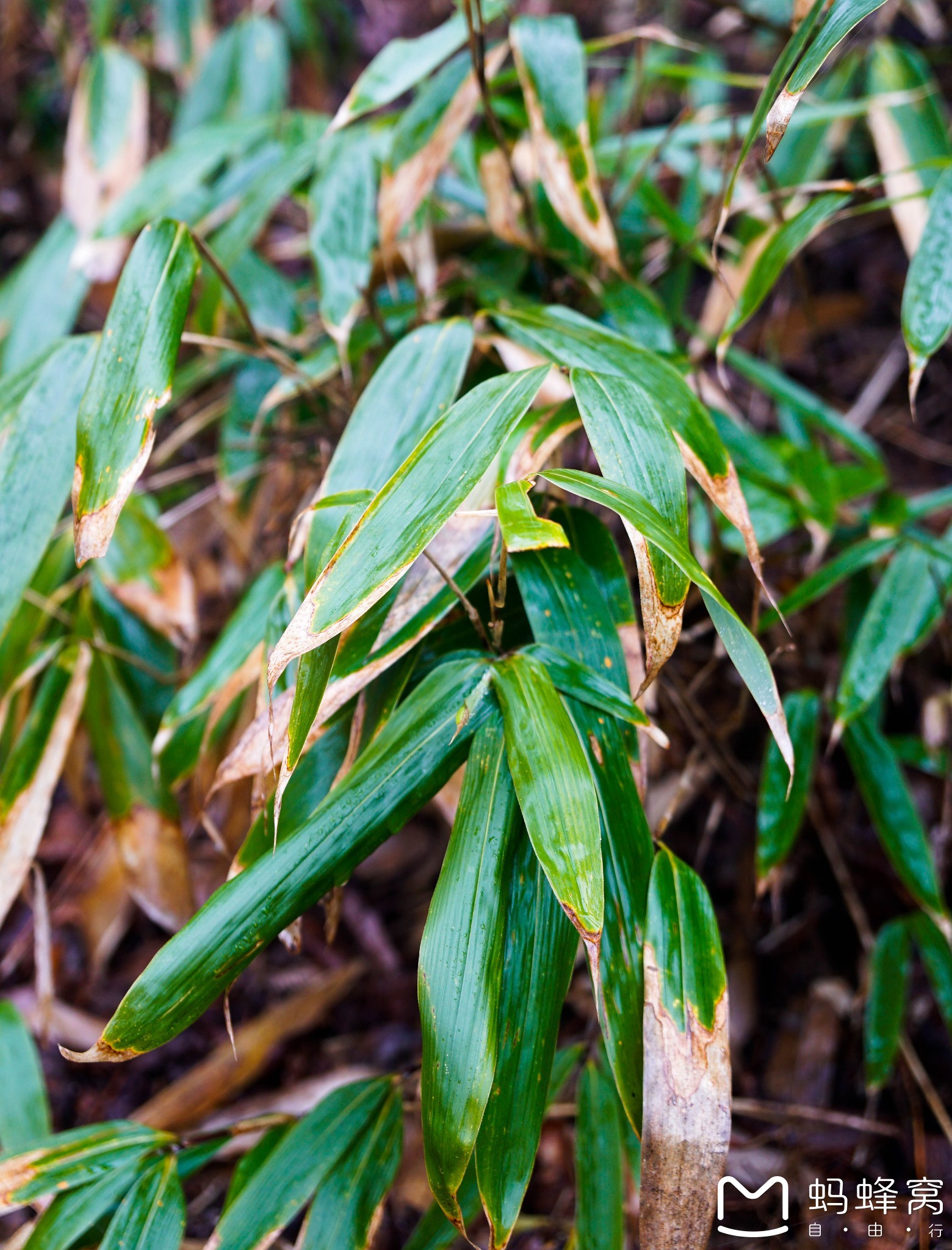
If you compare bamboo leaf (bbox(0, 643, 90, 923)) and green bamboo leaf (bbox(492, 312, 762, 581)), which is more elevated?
green bamboo leaf (bbox(492, 312, 762, 581))

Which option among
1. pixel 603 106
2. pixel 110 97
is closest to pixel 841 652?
pixel 603 106

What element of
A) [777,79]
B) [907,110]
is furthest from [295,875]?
[907,110]

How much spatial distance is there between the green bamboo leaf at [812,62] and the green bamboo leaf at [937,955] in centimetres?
65

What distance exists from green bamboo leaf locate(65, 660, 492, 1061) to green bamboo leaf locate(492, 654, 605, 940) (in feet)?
0.11

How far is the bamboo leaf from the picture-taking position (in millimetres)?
A: 646

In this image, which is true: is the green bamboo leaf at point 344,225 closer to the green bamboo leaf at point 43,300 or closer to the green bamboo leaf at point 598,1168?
the green bamboo leaf at point 43,300

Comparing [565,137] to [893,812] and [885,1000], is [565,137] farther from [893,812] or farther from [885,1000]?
[885,1000]

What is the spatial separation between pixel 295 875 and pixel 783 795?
418 millimetres

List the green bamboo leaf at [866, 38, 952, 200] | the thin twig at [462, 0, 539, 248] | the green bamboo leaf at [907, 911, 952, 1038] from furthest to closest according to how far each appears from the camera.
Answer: the green bamboo leaf at [866, 38, 952, 200] → the green bamboo leaf at [907, 911, 952, 1038] → the thin twig at [462, 0, 539, 248]

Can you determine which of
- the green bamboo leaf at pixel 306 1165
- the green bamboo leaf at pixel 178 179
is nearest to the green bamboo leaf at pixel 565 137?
the green bamboo leaf at pixel 178 179

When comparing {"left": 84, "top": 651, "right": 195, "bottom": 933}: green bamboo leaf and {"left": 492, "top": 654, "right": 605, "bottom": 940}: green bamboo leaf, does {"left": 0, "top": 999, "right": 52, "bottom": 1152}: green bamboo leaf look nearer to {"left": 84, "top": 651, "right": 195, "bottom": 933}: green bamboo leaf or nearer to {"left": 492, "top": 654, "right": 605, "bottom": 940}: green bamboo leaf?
{"left": 84, "top": 651, "right": 195, "bottom": 933}: green bamboo leaf

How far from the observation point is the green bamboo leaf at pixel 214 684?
65 centimetres

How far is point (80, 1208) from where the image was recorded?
1.84 ft

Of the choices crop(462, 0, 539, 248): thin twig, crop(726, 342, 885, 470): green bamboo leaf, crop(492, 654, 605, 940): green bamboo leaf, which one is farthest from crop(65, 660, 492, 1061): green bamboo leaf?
crop(726, 342, 885, 470): green bamboo leaf
